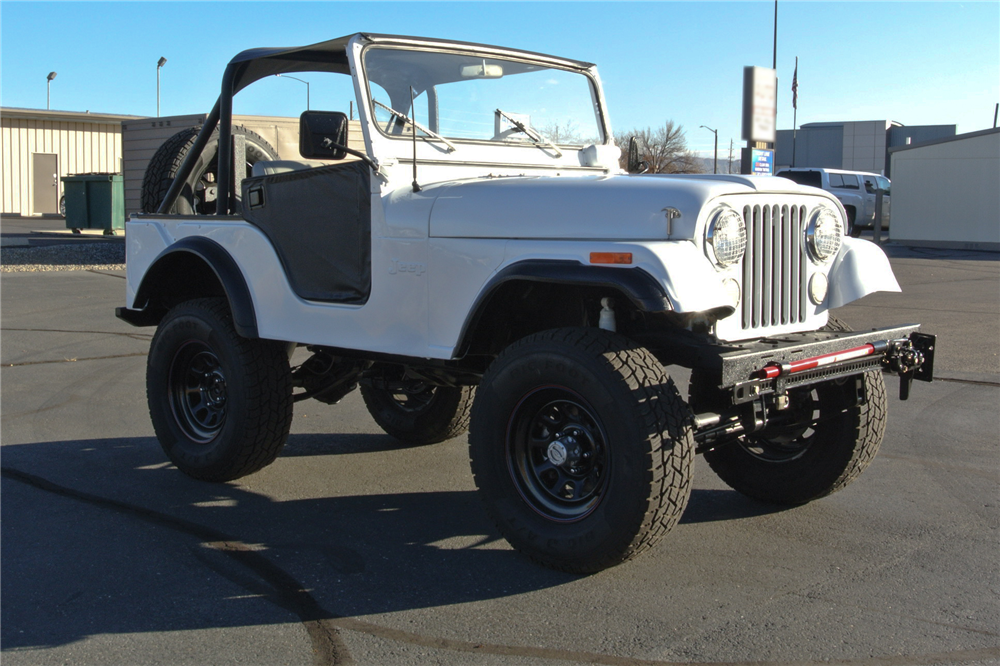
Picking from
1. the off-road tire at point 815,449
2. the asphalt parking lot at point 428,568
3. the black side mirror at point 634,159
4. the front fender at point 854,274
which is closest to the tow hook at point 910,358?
the off-road tire at point 815,449

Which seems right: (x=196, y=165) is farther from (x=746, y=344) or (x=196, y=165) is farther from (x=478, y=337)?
(x=746, y=344)

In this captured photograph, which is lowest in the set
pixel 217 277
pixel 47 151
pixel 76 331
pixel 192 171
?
pixel 76 331

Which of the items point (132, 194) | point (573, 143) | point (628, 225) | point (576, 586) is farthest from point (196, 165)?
point (132, 194)

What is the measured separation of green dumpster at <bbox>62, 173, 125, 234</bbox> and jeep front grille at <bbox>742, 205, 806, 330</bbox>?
23157 millimetres

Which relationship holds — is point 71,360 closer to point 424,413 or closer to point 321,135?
point 424,413

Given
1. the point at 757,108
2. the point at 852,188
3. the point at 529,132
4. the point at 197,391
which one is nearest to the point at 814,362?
the point at 529,132

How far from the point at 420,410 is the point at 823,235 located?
2729 millimetres

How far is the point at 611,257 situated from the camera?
11.2 ft

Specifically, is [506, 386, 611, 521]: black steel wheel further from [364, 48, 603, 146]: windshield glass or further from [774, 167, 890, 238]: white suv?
[774, 167, 890, 238]: white suv

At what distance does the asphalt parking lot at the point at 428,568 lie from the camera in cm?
308

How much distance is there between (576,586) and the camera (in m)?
3.56

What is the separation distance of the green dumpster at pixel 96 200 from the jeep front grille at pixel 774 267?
23.2 meters

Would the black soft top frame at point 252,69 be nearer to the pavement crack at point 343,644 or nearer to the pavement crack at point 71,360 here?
the pavement crack at point 343,644

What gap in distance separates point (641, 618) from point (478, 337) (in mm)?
1407
